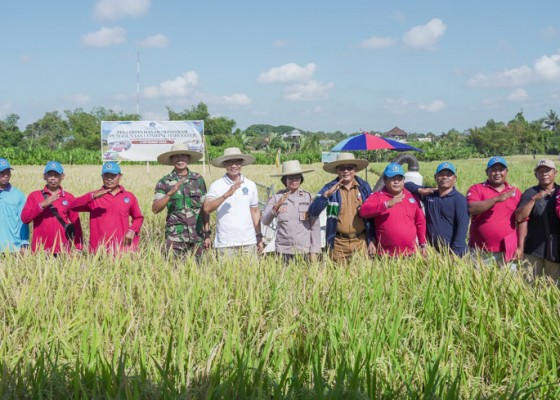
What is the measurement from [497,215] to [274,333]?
9.64 feet

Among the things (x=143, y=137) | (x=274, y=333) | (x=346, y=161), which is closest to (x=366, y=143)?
(x=346, y=161)

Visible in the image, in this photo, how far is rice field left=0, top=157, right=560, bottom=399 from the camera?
7.47ft

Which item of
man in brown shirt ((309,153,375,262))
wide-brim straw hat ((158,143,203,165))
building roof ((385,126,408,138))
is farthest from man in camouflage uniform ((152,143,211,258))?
building roof ((385,126,408,138))

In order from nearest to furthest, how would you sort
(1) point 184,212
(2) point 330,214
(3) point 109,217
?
(3) point 109,217
(2) point 330,214
(1) point 184,212

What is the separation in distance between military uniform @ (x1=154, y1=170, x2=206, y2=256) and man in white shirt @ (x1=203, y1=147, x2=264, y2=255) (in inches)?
8.4

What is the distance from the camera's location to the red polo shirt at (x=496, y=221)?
488 centimetres

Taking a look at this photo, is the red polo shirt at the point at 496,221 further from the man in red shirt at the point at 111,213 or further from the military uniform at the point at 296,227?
the man in red shirt at the point at 111,213

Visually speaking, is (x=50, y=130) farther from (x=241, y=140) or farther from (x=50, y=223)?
(x=50, y=223)

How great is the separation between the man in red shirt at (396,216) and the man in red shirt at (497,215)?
507 mm

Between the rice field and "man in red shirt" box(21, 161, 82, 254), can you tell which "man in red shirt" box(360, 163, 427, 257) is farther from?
"man in red shirt" box(21, 161, 82, 254)

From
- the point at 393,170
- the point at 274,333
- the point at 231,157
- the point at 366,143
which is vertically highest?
the point at 366,143

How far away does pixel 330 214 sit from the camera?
5.10m

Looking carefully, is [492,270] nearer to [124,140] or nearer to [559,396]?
[559,396]

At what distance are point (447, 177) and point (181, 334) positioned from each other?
3.18 m
